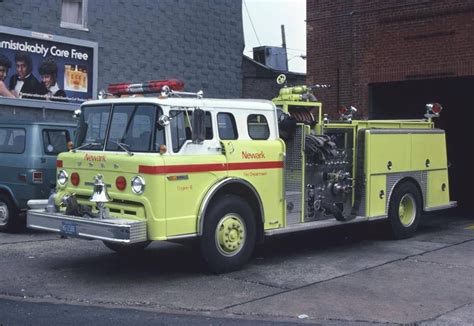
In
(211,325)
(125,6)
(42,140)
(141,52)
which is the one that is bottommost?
(211,325)

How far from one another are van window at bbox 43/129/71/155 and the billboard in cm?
425

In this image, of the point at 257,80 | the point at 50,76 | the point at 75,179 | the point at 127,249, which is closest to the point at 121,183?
the point at 75,179

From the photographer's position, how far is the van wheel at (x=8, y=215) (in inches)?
464

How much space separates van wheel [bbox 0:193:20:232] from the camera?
1177 cm

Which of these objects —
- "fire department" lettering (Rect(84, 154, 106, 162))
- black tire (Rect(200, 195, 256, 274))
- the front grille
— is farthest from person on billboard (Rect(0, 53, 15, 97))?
black tire (Rect(200, 195, 256, 274))

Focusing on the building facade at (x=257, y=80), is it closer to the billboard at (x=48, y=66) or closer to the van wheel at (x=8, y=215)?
the billboard at (x=48, y=66)

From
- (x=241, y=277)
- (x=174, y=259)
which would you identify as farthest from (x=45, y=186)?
(x=241, y=277)

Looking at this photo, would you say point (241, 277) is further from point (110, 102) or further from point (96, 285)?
point (110, 102)

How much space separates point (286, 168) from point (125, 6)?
31.6ft

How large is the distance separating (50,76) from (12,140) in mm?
4786

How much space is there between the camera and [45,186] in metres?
11.6

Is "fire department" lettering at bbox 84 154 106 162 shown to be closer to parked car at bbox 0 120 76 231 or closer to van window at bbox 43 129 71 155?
parked car at bbox 0 120 76 231

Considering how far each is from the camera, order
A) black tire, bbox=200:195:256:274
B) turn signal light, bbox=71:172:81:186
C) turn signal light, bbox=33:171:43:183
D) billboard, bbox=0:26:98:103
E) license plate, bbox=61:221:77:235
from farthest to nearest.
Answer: billboard, bbox=0:26:98:103
turn signal light, bbox=33:171:43:183
turn signal light, bbox=71:172:81:186
black tire, bbox=200:195:256:274
license plate, bbox=61:221:77:235

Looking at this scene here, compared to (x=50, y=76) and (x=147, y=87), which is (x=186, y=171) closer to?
(x=147, y=87)
